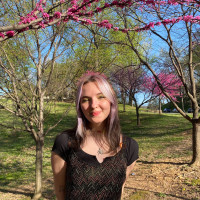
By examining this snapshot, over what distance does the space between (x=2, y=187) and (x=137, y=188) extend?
3.56m

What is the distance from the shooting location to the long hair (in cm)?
134

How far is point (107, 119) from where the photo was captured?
1.43 meters

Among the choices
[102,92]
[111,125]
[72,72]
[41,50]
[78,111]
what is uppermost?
[41,50]

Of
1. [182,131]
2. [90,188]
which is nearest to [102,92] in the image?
[90,188]

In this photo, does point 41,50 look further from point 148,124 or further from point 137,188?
point 148,124

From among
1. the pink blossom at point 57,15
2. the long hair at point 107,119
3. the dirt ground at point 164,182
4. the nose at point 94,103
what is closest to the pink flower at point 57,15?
the pink blossom at point 57,15

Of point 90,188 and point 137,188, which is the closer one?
point 90,188

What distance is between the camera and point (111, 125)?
141 centimetres

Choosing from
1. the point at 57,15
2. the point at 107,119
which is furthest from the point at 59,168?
the point at 57,15

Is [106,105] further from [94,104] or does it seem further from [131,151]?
[131,151]

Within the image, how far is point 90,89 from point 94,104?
109 millimetres

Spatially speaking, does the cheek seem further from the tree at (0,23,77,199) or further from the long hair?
the tree at (0,23,77,199)

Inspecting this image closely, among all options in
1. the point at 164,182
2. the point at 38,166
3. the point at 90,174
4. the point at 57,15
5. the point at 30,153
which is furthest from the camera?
the point at 30,153

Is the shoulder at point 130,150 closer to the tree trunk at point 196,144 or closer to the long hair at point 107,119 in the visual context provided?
the long hair at point 107,119
